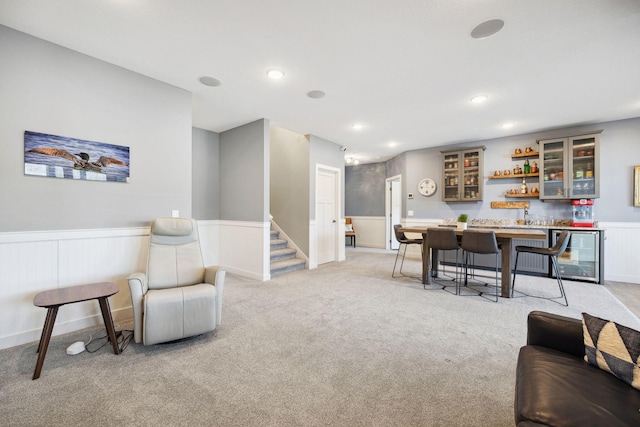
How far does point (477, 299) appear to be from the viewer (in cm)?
351

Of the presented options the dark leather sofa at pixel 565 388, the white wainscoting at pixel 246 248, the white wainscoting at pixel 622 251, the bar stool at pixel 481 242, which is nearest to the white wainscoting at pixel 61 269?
the white wainscoting at pixel 246 248

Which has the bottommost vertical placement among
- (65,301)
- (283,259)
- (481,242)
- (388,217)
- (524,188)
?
(283,259)

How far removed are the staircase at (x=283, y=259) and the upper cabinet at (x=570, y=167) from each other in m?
4.72

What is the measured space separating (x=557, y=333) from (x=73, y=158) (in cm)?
401

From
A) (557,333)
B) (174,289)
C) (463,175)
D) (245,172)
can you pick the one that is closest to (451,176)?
(463,175)

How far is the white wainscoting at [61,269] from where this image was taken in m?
2.33

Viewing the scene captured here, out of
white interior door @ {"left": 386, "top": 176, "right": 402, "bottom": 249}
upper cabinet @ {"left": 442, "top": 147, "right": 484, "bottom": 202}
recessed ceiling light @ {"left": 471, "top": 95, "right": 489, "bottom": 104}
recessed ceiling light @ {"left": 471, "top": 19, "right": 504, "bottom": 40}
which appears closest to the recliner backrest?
recessed ceiling light @ {"left": 471, "top": 19, "right": 504, "bottom": 40}

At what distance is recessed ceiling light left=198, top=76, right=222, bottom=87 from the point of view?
10.4 feet

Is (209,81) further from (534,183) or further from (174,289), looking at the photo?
(534,183)

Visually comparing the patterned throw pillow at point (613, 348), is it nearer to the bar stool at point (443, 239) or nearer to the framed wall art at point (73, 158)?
the bar stool at point (443, 239)

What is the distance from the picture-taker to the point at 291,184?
18.4ft

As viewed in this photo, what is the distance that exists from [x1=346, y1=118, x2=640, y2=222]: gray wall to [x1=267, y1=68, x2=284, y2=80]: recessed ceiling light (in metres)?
4.50

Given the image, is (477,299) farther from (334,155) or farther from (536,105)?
(334,155)

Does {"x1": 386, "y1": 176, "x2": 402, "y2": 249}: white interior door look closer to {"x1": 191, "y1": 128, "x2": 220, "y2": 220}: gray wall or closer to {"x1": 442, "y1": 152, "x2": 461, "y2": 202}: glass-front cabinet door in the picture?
{"x1": 442, "y1": 152, "x2": 461, "y2": 202}: glass-front cabinet door
